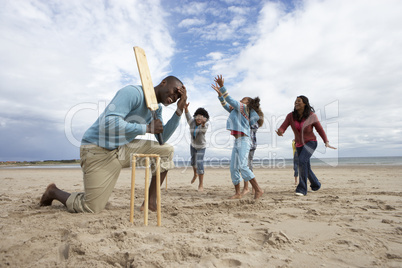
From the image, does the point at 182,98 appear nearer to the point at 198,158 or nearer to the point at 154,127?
the point at 154,127

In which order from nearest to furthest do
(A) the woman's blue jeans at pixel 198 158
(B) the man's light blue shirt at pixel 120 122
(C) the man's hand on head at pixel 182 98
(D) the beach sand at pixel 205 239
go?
(D) the beach sand at pixel 205 239 → (B) the man's light blue shirt at pixel 120 122 → (C) the man's hand on head at pixel 182 98 → (A) the woman's blue jeans at pixel 198 158

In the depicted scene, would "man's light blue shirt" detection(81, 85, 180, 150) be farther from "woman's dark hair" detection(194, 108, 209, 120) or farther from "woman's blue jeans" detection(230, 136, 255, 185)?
"woman's dark hair" detection(194, 108, 209, 120)

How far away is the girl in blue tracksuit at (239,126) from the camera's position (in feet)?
15.5

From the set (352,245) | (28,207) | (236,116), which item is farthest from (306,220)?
(28,207)

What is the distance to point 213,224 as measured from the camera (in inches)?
106

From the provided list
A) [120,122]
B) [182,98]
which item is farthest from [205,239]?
[182,98]

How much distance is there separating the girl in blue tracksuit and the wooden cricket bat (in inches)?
75.1

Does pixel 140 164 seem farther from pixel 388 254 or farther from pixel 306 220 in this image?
pixel 388 254

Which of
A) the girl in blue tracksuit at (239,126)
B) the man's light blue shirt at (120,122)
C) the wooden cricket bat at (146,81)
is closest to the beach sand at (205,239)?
the man's light blue shirt at (120,122)

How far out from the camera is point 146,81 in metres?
3.05

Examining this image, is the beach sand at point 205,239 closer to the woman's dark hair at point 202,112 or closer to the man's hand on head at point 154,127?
the man's hand on head at point 154,127

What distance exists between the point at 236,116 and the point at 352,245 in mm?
3184

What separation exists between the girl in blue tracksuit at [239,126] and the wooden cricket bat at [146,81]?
1.91 m

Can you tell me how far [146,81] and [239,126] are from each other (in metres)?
2.33
